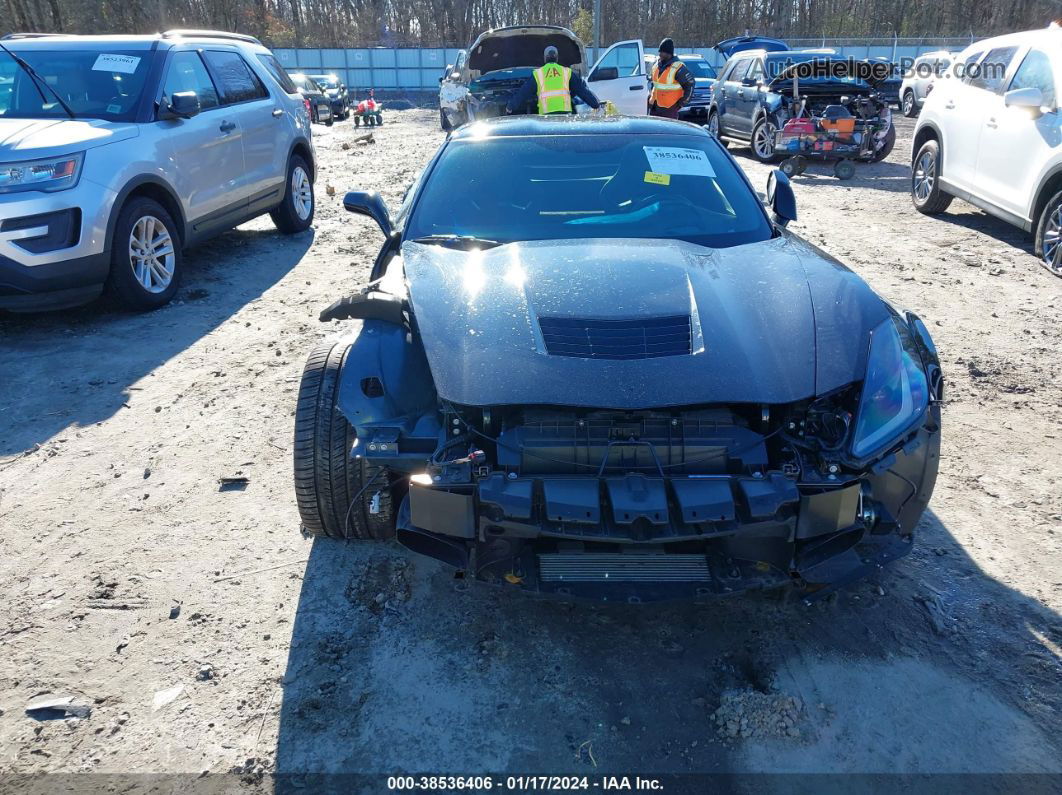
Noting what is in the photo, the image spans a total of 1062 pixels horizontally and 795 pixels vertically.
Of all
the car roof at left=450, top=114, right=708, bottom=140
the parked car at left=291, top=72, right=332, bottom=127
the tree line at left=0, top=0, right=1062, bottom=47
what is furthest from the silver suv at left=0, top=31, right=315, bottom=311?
the tree line at left=0, top=0, right=1062, bottom=47

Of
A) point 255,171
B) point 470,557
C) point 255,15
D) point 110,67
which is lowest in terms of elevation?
point 470,557

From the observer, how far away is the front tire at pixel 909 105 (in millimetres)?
19719

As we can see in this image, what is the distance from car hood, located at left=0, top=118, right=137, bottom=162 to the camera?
511cm

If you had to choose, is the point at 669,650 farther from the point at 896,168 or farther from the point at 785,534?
the point at 896,168

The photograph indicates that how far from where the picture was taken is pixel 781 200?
397cm

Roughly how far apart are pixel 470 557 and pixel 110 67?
592cm

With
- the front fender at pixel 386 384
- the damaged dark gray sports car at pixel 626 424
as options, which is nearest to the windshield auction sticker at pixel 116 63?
the damaged dark gray sports car at pixel 626 424

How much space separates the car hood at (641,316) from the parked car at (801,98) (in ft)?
30.8

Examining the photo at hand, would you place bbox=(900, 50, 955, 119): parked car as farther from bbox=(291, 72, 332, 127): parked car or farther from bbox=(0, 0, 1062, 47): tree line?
bbox=(0, 0, 1062, 47): tree line

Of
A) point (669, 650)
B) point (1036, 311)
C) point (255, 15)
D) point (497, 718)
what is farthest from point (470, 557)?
point (255, 15)

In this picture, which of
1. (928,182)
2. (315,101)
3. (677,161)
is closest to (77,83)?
(677,161)

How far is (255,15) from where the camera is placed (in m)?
38.4

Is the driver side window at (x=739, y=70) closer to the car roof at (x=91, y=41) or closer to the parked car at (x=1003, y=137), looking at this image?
the parked car at (x=1003, y=137)

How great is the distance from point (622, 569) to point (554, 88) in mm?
8063
